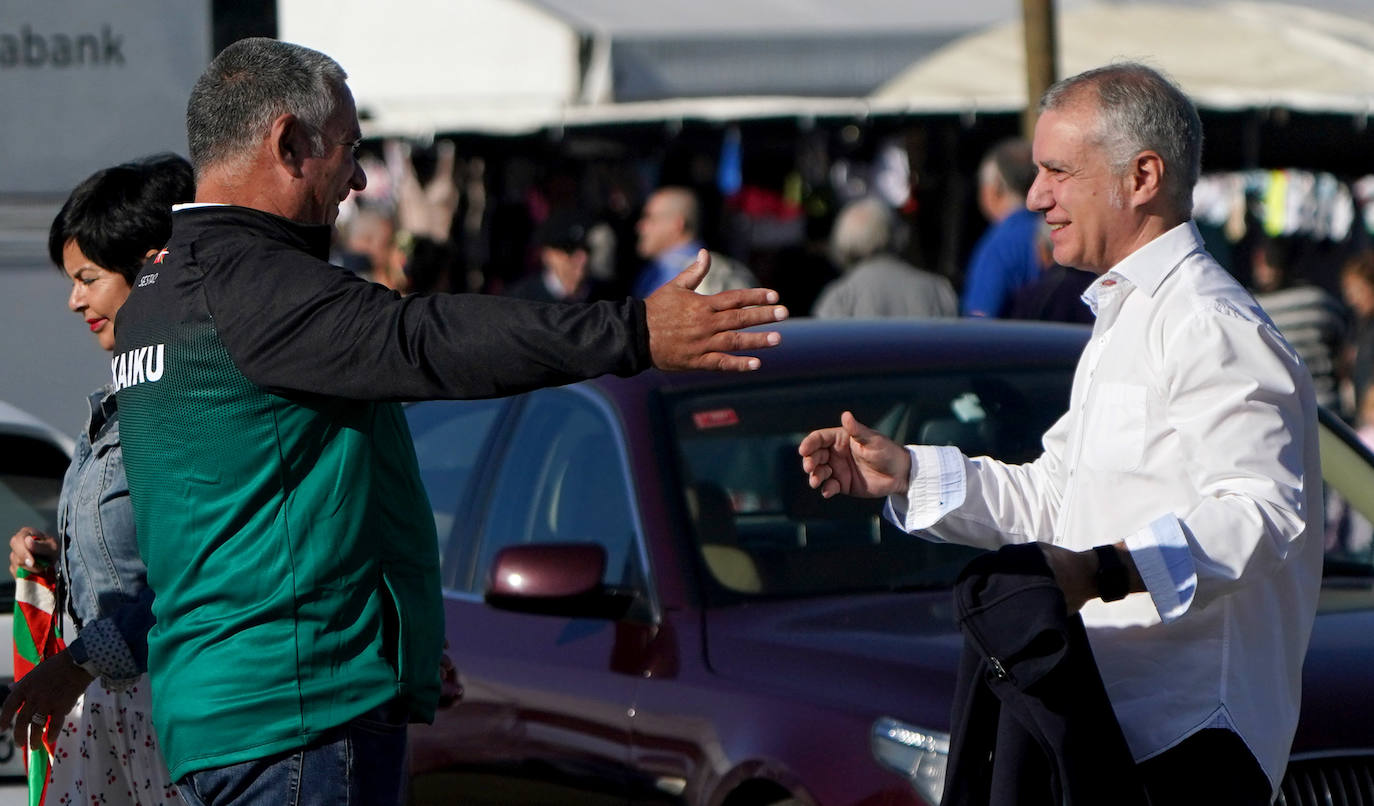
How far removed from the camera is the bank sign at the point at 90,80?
580cm

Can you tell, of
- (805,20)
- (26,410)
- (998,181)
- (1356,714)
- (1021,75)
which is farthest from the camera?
(805,20)

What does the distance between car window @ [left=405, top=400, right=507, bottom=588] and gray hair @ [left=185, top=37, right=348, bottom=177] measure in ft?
7.62

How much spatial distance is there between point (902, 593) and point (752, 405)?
652 mm

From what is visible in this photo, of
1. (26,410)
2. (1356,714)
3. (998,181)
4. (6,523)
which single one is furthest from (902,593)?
(998,181)

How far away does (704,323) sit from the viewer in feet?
8.21

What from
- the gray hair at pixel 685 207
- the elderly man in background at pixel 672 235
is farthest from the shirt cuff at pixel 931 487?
the gray hair at pixel 685 207

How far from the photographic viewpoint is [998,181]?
9367 mm

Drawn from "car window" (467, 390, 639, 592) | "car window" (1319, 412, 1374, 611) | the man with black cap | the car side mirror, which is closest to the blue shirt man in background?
→ the man with black cap

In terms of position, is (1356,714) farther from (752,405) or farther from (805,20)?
(805,20)

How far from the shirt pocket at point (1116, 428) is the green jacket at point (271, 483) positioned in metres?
0.93

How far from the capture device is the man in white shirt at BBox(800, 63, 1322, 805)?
109 inches

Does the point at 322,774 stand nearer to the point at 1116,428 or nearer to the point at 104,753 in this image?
the point at 104,753

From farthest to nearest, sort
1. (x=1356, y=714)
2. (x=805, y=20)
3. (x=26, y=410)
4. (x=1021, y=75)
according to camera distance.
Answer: (x=805, y=20)
(x=1021, y=75)
(x=26, y=410)
(x=1356, y=714)

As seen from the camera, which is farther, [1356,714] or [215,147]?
[1356,714]
